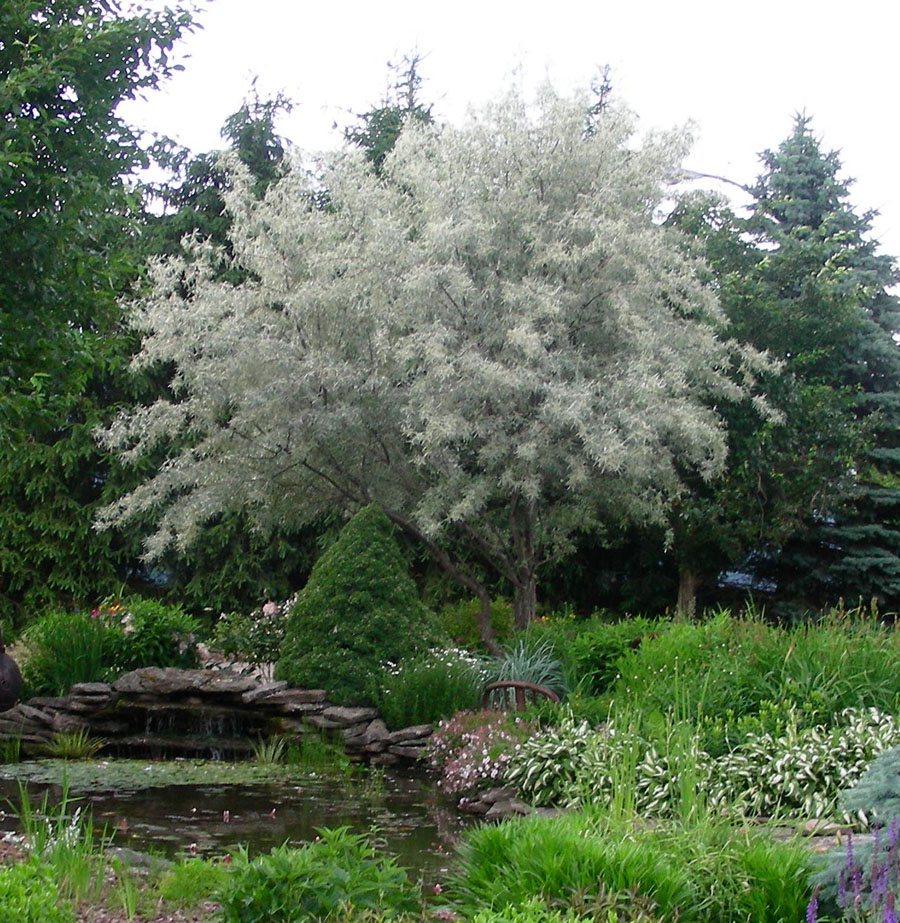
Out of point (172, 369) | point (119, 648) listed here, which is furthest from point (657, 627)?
point (172, 369)

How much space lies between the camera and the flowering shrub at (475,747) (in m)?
6.67

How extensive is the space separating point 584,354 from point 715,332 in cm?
294

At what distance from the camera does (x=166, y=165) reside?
1521 cm

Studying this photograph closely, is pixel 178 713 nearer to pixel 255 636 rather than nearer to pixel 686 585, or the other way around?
pixel 255 636

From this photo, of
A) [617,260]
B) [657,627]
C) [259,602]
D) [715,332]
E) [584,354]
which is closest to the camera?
[657,627]

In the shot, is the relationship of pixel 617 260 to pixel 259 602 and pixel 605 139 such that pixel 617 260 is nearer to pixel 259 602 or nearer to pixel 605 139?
pixel 605 139

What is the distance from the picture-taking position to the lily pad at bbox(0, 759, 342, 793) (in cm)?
717

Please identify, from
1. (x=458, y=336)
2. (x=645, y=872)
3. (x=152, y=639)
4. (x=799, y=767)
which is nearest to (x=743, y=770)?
(x=799, y=767)

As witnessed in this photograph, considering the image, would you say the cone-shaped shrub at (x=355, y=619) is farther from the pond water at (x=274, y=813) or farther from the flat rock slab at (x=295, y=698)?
the pond water at (x=274, y=813)

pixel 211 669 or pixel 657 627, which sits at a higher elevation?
pixel 657 627

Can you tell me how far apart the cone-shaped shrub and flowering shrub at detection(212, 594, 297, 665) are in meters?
1.49

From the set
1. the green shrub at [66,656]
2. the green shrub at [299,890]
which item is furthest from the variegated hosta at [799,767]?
the green shrub at [66,656]

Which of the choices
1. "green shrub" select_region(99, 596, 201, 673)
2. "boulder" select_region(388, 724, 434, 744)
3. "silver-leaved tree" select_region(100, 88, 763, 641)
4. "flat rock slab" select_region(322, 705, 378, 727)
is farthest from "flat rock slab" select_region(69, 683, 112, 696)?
"boulder" select_region(388, 724, 434, 744)

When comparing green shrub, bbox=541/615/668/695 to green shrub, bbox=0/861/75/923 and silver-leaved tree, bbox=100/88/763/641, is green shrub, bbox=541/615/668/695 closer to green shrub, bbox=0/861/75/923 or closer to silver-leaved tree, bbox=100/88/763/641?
silver-leaved tree, bbox=100/88/763/641
